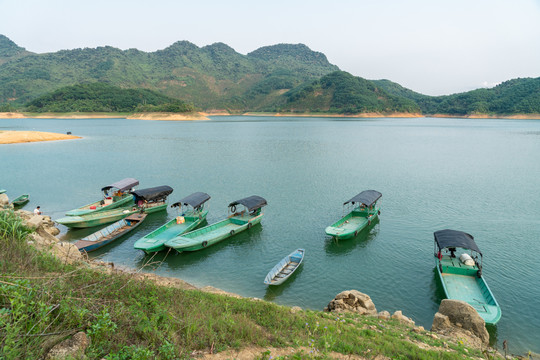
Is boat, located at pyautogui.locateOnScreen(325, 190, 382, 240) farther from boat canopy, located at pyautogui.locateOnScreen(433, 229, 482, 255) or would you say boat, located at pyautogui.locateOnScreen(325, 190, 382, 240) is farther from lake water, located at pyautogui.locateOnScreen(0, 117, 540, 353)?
boat canopy, located at pyautogui.locateOnScreen(433, 229, 482, 255)

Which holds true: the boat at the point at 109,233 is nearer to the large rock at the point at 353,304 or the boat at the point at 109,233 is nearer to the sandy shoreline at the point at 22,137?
the large rock at the point at 353,304

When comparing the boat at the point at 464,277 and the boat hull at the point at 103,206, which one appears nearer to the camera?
the boat at the point at 464,277

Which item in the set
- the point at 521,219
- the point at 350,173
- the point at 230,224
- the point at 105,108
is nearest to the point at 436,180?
the point at 350,173

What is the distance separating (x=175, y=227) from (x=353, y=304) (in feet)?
52.0

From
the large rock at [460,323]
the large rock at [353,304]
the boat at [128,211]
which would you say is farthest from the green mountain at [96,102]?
the large rock at [460,323]

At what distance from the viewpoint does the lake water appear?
55.5 feet

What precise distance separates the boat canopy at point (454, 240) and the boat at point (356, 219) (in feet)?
20.4

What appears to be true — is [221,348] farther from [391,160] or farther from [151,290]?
[391,160]

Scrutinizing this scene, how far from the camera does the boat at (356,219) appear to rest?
74.9 feet

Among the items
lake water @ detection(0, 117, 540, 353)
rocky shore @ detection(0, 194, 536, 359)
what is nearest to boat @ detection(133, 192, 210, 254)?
lake water @ detection(0, 117, 540, 353)

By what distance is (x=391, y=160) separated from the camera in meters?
55.2

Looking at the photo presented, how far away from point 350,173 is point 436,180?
37.8ft

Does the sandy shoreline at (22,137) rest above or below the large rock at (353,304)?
above

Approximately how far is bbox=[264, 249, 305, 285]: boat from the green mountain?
535 feet
